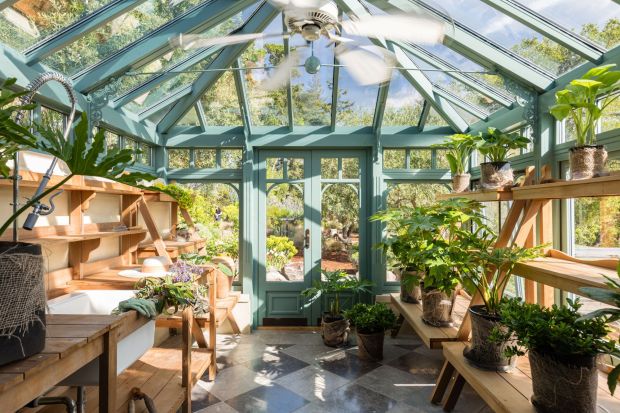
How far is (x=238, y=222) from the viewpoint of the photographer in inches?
193

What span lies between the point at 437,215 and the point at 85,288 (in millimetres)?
2550

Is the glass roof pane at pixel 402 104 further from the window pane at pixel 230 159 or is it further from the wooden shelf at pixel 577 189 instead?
the wooden shelf at pixel 577 189

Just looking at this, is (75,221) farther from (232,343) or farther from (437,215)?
(437,215)

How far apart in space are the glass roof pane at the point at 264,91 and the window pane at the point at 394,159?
138cm

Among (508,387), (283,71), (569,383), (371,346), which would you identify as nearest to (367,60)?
(283,71)

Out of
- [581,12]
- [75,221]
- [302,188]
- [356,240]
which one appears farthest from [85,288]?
[581,12]

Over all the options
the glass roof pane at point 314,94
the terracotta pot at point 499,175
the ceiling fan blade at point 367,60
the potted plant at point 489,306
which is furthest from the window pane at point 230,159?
the potted plant at point 489,306

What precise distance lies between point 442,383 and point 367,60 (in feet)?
8.27

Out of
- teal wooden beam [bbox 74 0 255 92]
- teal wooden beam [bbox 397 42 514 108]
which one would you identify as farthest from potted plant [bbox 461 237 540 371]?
teal wooden beam [bbox 74 0 255 92]

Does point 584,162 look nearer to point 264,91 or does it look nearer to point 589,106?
point 589,106

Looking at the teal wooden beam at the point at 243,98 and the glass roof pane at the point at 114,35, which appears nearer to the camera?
the glass roof pane at the point at 114,35

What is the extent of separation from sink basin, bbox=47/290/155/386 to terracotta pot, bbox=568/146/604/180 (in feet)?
7.50

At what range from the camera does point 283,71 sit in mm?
2176

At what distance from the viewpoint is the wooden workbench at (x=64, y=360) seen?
815 mm
